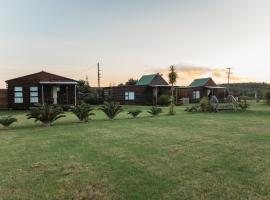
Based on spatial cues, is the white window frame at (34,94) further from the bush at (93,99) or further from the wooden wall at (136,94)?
the wooden wall at (136,94)

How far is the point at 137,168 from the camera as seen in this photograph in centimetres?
578

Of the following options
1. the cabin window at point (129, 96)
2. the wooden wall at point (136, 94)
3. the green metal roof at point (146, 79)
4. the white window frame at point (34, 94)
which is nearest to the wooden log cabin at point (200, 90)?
the green metal roof at point (146, 79)

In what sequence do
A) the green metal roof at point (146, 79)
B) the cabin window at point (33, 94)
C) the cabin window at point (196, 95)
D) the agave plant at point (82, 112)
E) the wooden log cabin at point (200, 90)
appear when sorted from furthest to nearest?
the cabin window at point (196, 95), the wooden log cabin at point (200, 90), the green metal roof at point (146, 79), the cabin window at point (33, 94), the agave plant at point (82, 112)

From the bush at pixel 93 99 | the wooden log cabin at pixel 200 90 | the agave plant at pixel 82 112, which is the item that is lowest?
the agave plant at pixel 82 112

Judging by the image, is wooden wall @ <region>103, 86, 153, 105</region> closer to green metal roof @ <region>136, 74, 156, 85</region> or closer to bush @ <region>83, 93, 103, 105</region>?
green metal roof @ <region>136, 74, 156, 85</region>

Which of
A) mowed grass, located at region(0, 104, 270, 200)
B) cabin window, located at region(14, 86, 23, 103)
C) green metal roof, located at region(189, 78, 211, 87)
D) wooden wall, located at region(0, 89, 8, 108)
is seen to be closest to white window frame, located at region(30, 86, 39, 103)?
cabin window, located at region(14, 86, 23, 103)

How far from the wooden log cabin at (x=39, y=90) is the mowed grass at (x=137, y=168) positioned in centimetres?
2004

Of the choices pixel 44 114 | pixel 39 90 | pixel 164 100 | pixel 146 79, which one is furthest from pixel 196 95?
pixel 44 114

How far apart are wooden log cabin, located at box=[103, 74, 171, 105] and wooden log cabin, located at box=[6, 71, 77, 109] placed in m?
8.77

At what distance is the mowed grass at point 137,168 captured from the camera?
4504 millimetres

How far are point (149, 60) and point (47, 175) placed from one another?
24910 millimetres

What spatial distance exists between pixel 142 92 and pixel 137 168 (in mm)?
32413

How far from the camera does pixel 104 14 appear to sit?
62.7 feet

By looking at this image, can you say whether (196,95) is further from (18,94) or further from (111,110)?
(111,110)
